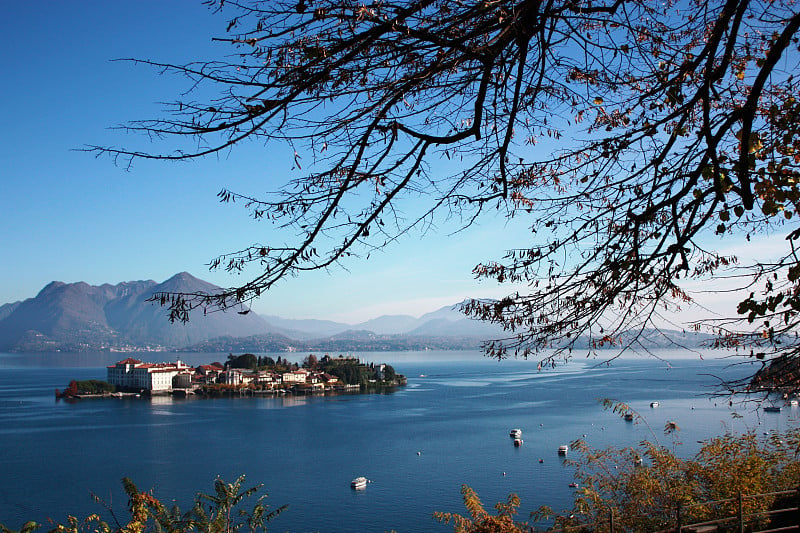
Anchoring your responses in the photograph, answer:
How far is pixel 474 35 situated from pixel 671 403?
28.6 m

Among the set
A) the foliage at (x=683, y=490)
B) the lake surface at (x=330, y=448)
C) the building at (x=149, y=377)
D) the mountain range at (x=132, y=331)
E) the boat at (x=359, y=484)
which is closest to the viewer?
the foliage at (x=683, y=490)

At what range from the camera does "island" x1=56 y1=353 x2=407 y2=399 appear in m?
35.9

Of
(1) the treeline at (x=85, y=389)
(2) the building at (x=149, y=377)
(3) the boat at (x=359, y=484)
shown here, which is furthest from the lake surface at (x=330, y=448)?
(2) the building at (x=149, y=377)

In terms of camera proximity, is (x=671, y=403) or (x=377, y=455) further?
(x=671, y=403)

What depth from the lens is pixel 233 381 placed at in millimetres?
38969

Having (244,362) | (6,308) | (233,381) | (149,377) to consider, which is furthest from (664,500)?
(6,308)

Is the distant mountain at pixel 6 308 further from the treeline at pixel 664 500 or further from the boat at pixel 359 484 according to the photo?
the treeline at pixel 664 500

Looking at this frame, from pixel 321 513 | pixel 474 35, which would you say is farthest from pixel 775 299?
pixel 321 513

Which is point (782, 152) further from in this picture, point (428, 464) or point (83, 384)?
point (83, 384)

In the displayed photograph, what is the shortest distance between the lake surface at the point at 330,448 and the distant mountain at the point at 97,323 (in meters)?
93.9

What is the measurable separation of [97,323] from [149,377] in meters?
128

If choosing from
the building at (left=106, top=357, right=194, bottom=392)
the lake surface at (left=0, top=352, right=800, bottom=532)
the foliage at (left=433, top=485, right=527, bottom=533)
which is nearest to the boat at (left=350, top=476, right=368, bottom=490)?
the lake surface at (left=0, top=352, right=800, bottom=532)

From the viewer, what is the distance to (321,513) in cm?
1181

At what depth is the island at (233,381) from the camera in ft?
118
